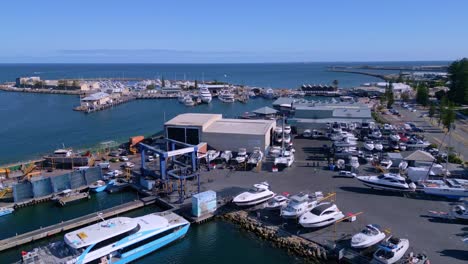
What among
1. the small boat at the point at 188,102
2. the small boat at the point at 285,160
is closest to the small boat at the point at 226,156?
the small boat at the point at 285,160

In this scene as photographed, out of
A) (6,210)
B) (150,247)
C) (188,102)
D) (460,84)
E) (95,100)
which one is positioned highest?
(460,84)

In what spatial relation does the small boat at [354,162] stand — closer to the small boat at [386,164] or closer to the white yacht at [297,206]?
the small boat at [386,164]

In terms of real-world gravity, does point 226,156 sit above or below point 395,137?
below

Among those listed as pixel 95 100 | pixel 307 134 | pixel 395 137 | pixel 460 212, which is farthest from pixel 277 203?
pixel 95 100

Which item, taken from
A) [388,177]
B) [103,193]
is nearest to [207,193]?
[103,193]

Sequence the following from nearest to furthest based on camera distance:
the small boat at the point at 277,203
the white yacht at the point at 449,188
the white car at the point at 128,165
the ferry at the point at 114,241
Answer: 1. the ferry at the point at 114,241
2. the small boat at the point at 277,203
3. the white yacht at the point at 449,188
4. the white car at the point at 128,165

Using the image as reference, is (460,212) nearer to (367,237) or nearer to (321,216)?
(367,237)

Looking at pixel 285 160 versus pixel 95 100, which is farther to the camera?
pixel 95 100

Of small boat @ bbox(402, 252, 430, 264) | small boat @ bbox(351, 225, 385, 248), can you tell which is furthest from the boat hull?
small boat @ bbox(402, 252, 430, 264)
